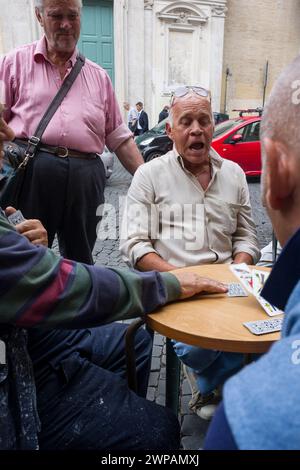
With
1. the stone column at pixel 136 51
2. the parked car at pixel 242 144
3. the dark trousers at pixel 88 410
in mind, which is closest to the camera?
the dark trousers at pixel 88 410

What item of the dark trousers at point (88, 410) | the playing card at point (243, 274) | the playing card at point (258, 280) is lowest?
the dark trousers at point (88, 410)

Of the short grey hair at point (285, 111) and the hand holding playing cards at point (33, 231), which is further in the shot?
the hand holding playing cards at point (33, 231)

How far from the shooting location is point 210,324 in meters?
1.45

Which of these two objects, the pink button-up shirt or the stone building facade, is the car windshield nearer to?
the pink button-up shirt

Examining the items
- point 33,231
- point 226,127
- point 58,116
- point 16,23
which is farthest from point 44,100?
point 16,23

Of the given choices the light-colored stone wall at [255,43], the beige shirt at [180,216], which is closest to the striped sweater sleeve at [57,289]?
the beige shirt at [180,216]

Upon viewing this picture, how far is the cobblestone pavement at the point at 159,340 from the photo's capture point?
214cm

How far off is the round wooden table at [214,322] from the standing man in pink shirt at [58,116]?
4.26 ft

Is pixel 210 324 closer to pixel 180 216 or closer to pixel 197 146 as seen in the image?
pixel 180 216

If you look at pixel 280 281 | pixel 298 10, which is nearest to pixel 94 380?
pixel 280 281

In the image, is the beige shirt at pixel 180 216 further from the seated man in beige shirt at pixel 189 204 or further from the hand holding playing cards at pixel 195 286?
the hand holding playing cards at pixel 195 286

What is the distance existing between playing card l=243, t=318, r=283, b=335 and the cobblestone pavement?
947mm

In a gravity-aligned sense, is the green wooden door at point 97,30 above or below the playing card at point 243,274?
above
